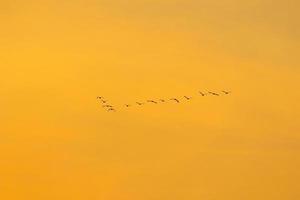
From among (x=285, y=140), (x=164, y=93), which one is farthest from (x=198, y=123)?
(x=285, y=140)

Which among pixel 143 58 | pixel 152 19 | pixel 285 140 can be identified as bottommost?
pixel 285 140

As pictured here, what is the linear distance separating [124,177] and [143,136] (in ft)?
1.09

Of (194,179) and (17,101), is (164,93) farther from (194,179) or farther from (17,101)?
(17,101)

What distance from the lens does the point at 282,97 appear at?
14.3 ft

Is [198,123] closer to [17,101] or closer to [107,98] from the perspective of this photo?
[107,98]

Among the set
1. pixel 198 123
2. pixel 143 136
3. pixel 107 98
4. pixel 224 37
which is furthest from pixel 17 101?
pixel 224 37

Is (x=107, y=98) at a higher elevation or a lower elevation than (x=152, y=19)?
lower

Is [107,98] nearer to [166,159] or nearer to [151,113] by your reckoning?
[151,113]

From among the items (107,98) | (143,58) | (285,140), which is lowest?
(285,140)

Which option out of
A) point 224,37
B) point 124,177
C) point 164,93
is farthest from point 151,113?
point 224,37

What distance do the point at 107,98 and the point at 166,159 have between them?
634mm

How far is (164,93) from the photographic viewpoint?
4.37 meters

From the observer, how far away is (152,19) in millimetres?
4488

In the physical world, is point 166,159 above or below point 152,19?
below
